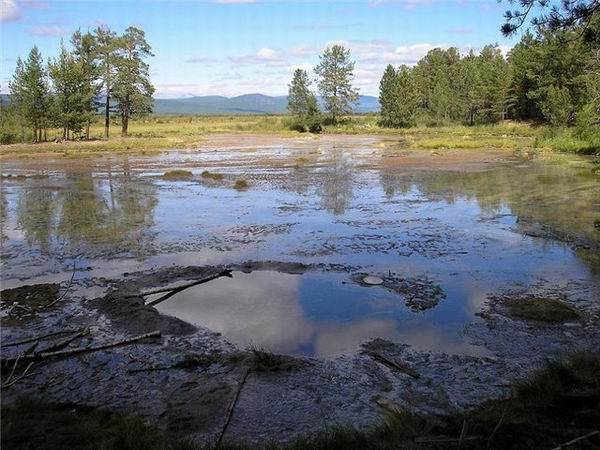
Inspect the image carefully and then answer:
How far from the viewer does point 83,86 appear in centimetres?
5247

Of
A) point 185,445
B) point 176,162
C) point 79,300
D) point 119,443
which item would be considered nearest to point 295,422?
point 185,445

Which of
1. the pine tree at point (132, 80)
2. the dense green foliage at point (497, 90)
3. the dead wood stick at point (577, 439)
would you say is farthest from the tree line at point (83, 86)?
the dead wood stick at point (577, 439)

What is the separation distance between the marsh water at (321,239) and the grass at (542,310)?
Result: 27.0 inches

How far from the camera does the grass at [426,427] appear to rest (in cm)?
482

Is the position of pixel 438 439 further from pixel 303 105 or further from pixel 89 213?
pixel 303 105

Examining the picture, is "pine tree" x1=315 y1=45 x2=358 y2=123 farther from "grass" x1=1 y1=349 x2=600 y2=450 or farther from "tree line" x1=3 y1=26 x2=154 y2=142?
"grass" x1=1 y1=349 x2=600 y2=450

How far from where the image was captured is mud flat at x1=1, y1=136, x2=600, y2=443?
6617 millimetres

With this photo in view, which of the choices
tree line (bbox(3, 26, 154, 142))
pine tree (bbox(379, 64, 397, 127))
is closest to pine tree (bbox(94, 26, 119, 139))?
tree line (bbox(3, 26, 154, 142))

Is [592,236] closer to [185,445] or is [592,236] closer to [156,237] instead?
[156,237]

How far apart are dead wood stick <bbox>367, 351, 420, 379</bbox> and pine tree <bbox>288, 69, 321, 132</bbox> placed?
7549cm

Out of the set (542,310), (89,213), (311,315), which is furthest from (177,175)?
(542,310)

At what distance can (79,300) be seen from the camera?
998 centimetres

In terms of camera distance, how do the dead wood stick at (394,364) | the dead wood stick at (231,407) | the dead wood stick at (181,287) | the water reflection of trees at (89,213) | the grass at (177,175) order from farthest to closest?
1. the grass at (177,175)
2. the water reflection of trees at (89,213)
3. the dead wood stick at (181,287)
4. the dead wood stick at (394,364)
5. the dead wood stick at (231,407)

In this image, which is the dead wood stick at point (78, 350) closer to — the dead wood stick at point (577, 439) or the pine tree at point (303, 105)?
the dead wood stick at point (577, 439)
